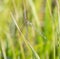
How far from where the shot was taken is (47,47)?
4.36ft

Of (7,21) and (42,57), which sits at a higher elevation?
(7,21)

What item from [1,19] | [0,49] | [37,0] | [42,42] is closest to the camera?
[0,49]

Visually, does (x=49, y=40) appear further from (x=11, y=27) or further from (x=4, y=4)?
(x=4, y=4)

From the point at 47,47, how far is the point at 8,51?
0.61ft

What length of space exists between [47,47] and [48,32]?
0.10 meters

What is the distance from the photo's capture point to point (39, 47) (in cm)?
134

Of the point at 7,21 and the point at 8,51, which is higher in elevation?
the point at 7,21

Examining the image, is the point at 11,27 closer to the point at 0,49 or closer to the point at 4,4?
the point at 0,49

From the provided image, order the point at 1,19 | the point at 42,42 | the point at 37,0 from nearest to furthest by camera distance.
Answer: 1. the point at 42,42
2. the point at 1,19
3. the point at 37,0

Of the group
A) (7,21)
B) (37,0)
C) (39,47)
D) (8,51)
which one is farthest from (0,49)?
(37,0)

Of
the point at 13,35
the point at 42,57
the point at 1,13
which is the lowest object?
the point at 42,57

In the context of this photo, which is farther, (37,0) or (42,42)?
(37,0)

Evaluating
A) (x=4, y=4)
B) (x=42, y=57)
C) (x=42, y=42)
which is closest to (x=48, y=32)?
(x=42, y=42)

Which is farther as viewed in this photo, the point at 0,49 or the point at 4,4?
the point at 4,4
